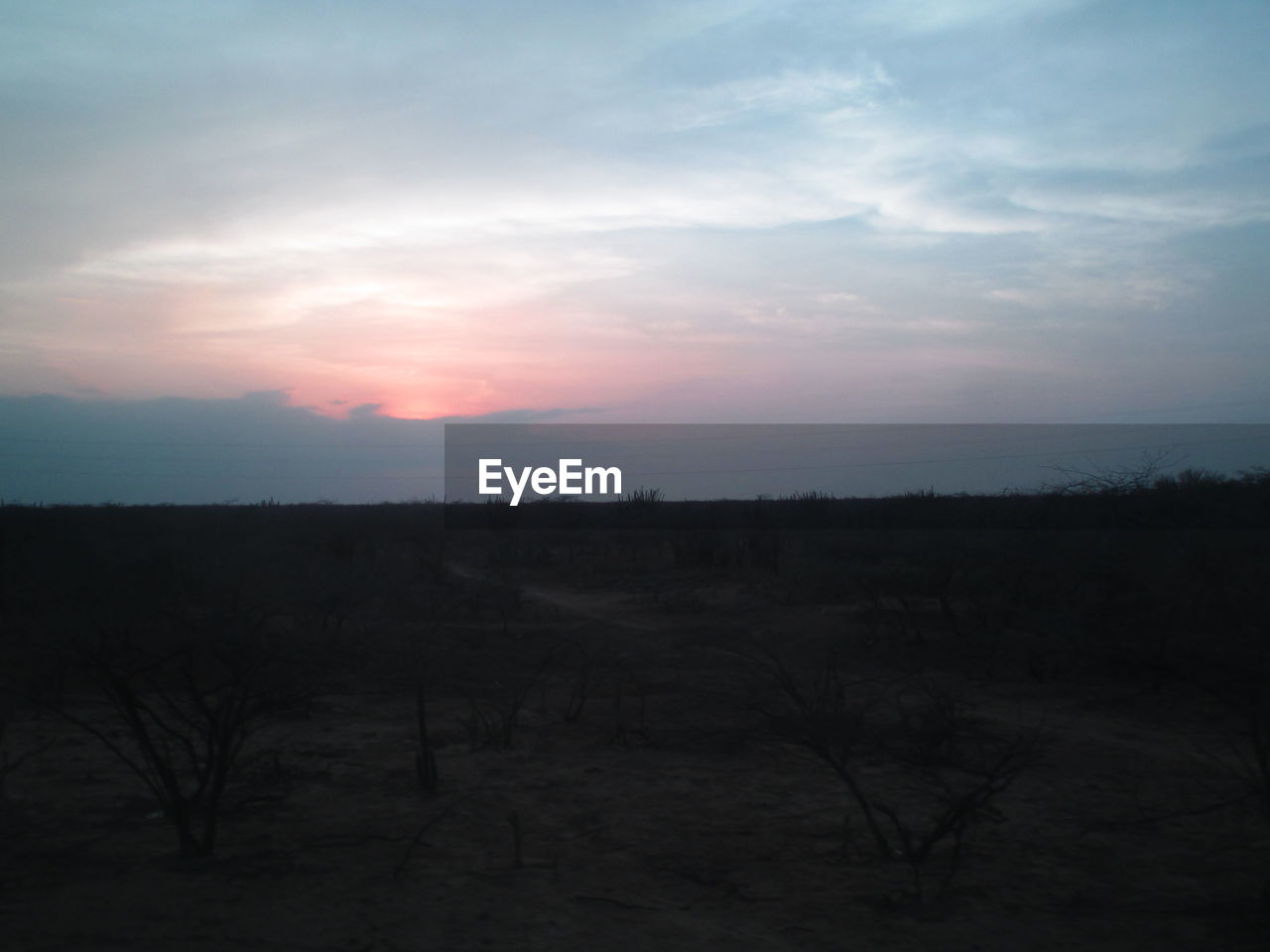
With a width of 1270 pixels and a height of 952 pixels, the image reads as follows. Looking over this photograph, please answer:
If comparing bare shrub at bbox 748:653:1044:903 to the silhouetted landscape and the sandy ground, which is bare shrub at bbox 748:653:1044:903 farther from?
the sandy ground

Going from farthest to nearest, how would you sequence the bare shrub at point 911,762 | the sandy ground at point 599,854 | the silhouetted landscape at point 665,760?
the bare shrub at point 911,762 < the silhouetted landscape at point 665,760 < the sandy ground at point 599,854

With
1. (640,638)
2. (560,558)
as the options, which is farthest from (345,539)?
(640,638)

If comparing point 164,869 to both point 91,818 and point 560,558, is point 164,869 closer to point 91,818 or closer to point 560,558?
point 91,818

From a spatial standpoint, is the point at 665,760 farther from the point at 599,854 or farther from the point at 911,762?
the point at 911,762

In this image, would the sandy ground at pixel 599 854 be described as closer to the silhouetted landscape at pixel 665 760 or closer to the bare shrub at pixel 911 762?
the silhouetted landscape at pixel 665 760

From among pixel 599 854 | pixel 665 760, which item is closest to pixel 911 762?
pixel 599 854

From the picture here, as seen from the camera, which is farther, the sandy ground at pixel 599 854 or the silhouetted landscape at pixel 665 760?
the silhouetted landscape at pixel 665 760

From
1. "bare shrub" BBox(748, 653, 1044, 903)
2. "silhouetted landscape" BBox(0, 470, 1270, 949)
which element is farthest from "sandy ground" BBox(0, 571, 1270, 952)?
"bare shrub" BBox(748, 653, 1044, 903)

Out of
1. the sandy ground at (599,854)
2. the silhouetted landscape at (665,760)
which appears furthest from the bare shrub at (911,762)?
the sandy ground at (599,854)
